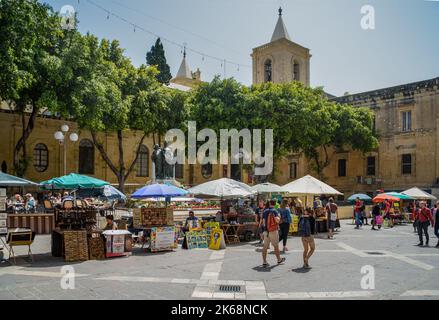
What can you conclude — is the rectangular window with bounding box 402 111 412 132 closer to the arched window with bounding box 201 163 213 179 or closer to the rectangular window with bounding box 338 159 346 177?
the rectangular window with bounding box 338 159 346 177

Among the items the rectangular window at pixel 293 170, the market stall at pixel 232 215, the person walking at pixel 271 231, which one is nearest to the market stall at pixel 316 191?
the market stall at pixel 232 215

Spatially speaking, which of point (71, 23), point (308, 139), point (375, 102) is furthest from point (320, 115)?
point (71, 23)

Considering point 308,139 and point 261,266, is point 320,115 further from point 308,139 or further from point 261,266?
point 261,266

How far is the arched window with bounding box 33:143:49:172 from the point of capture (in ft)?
114

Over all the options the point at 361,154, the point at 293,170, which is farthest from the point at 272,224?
the point at 293,170

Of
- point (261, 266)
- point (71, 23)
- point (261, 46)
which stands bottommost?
point (261, 266)

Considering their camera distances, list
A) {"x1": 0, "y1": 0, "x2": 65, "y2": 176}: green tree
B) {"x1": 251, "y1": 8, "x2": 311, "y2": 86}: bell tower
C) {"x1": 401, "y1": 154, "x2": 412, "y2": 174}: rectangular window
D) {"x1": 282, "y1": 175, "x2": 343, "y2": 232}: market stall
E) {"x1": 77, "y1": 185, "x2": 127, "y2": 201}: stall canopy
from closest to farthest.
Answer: {"x1": 0, "y1": 0, "x2": 65, "y2": 176}: green tree → {"x1": 282, "y1": 175, "x2": 343, "y2": 232}: market stall → {"x1": 77, "y1": 185, "x2": 127, "y2": 201}: stall canopy → {"x1": 401, "y1": 154, "x2": 412, "y2": 174}: rectangular window → {"x1": 251, "y1": 8, "x2": 311, "y2": 86}: bell tower

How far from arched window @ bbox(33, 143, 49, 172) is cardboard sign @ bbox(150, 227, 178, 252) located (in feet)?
84.7

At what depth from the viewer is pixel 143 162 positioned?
4256 cm

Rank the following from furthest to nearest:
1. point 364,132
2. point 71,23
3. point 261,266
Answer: point 364,132 → point 71,23 → point 261,266

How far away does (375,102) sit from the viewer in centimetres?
3900

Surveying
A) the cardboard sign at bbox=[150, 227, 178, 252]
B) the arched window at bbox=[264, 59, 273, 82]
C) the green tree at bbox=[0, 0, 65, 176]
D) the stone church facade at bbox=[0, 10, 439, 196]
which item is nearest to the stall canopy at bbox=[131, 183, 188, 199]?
the cardboard sign at bbox=[150, 227, 178, 252]

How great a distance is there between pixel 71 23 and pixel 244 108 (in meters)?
13.1

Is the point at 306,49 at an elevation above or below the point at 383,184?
above
